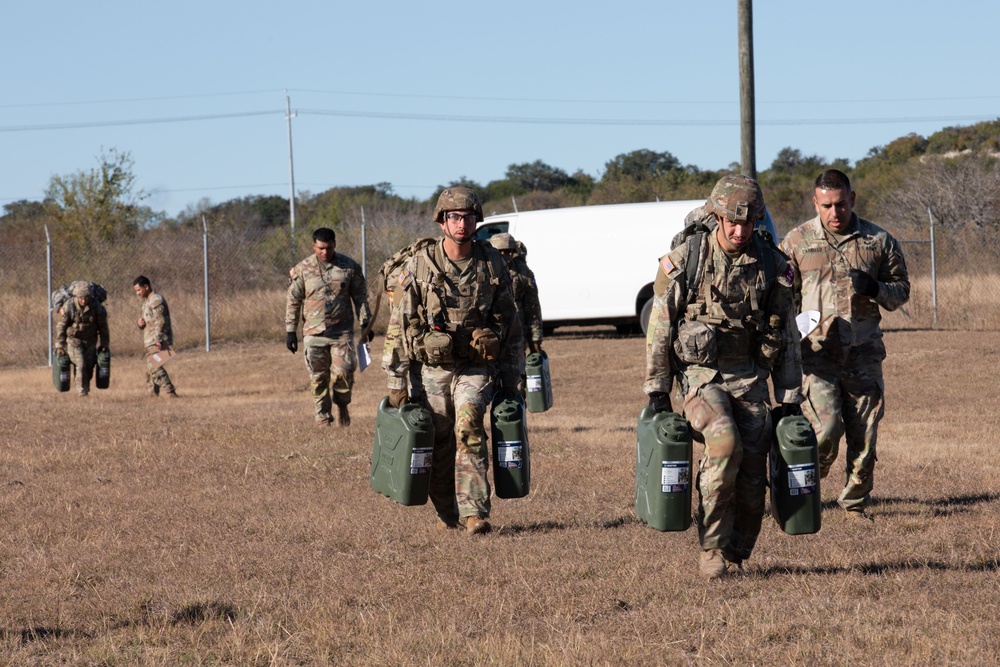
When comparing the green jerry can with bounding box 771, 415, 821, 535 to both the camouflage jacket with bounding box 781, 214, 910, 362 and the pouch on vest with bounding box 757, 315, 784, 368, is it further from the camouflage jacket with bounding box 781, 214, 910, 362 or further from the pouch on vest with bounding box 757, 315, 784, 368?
the camouflage jacket with bounding box 781, 214, 910, 362

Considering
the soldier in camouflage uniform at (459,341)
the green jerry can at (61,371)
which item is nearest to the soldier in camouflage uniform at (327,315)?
the soldier in camouflage uniform at (459,341)

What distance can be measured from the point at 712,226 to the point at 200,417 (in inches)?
339

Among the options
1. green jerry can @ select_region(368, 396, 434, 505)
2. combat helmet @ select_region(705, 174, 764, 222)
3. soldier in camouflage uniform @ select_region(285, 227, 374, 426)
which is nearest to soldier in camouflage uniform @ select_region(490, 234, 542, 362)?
soldier in camouflage uniform @ select_region(285, 227, 374, 426)

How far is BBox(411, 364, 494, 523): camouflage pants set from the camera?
6.75 m

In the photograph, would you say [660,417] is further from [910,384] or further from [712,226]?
[910,384]

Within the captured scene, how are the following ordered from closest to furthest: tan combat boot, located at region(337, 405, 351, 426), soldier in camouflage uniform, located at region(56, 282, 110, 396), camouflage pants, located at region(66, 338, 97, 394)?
tan combat boot, located at region(337, 405, 351, 426) < soldier in camouflage uniform, located at region(56, 282, 110, 396) < camouflage pants, located at region(66, 338, 97, 394)

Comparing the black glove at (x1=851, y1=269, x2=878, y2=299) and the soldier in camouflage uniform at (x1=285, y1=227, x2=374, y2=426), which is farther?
the soldier in camouflage uniform at (x1=285, y1=227, x2=374, y2=426)

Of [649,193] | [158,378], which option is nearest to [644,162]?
[649,193]

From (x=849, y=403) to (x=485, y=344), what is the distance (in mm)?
2035

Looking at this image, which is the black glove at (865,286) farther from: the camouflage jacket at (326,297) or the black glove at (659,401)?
the camouflage jacket at (326,297)

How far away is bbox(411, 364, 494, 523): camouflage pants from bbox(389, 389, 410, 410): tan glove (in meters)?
0.11

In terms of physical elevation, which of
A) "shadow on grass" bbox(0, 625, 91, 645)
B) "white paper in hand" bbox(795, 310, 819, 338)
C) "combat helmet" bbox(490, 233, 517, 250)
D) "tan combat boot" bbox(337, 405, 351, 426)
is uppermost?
"combat helmet" bbox(490, 233, 517, 250)

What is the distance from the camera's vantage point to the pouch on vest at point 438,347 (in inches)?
261

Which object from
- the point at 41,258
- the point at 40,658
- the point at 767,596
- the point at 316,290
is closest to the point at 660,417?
the point at 767,596
